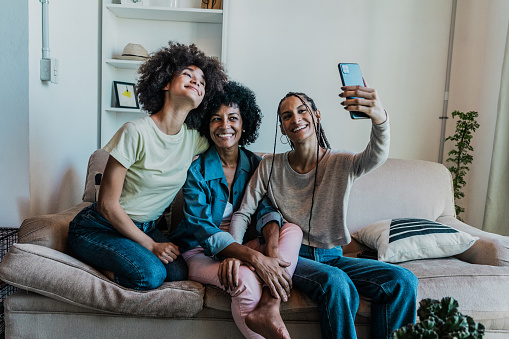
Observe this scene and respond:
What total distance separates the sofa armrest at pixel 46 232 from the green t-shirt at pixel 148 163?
10.1 inches

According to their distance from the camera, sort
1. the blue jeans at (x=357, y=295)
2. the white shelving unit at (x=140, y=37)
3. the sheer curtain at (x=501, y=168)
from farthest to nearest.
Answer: the white shelving unit at (x=140, y=37) → the sheer curtain at (x=501, y=168) → the blue jeans at (x=357, y=295)

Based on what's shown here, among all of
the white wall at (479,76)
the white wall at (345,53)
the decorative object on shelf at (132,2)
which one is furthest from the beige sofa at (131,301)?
the decorative object on shelf at (132,2)

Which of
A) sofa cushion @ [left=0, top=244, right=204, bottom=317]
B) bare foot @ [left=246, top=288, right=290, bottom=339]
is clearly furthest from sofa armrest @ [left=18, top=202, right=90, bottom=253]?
bare foot @ [left=246, top=288, right=290, bottom=339]

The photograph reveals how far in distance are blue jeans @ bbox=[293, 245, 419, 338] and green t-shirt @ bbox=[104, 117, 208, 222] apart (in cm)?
57

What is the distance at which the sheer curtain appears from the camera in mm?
2213

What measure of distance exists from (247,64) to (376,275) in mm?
1715

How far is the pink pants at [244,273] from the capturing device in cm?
130

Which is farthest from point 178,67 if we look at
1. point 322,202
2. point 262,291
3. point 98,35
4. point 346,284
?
point 98,35

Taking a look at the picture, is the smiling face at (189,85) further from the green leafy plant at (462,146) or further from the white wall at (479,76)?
the white wall at (479,76)

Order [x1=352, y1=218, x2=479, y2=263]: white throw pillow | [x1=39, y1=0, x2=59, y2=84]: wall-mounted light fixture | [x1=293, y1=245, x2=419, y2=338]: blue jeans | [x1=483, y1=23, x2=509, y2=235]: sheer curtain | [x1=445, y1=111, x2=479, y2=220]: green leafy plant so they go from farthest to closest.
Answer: [x1=445, y1=111, x2=479, y2=220]: green leafy plant < [x1=483, y1=23, x2=509, y2=235]: sheer curtain < [x1=39, y1=0, x2=59, y2=84]: wall-mounted light fixture < [x1=352, y1=218, x2=479, y2=263]: white throw pillow < [x1=293, y1=245, x2=419, y2=338]: blue jeans

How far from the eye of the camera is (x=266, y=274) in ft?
4.38

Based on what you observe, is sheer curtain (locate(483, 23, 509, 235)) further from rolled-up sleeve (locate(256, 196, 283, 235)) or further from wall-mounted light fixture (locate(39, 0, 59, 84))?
wall-mounted light fixture (locate(39, 0, 59, 84))

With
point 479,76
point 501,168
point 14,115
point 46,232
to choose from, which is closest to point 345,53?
point 479,76

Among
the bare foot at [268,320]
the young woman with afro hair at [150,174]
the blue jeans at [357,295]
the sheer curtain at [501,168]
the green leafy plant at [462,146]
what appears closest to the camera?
the bare foot at [268,320]
